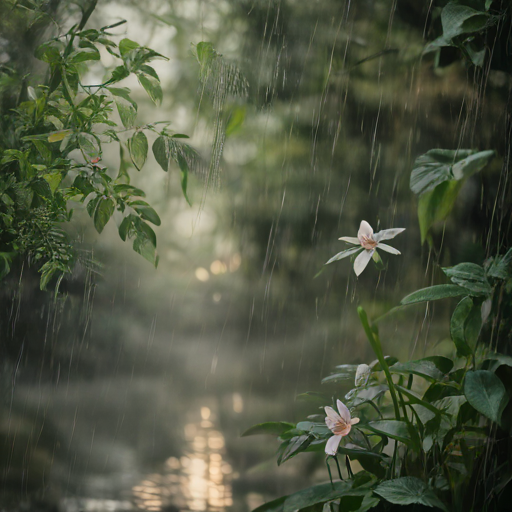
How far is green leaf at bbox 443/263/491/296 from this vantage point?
27.4 inches

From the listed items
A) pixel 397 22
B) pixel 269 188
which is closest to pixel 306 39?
pixel 397 22

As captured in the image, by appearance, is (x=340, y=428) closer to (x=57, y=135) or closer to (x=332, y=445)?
(x=332, y=445)

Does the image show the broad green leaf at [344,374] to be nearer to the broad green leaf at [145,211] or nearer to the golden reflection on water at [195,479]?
the golden reflection on water at [195,479]

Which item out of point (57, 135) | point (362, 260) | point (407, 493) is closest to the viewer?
point (407, 493)

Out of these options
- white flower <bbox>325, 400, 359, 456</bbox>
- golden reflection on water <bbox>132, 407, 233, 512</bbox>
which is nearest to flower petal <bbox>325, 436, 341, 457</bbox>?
white flower <bbox>325, 400, 359, 456</bbox>

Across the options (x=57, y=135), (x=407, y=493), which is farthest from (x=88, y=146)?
(x=407, y=493)

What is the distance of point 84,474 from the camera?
1027 mm

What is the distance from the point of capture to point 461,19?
82cm

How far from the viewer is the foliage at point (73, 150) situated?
0.98m

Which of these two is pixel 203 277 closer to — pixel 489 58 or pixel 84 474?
pixel 84 474

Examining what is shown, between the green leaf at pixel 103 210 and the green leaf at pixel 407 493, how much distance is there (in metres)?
0.71

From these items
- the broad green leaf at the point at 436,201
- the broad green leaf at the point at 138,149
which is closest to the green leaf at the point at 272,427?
the broad green leaf at the point at 436,201

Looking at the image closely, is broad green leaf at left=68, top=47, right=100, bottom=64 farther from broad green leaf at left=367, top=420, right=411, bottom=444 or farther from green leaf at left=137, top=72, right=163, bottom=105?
broad green leaf at left=367, top=420, right=411, bottom=444

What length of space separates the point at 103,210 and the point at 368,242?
550 mm
